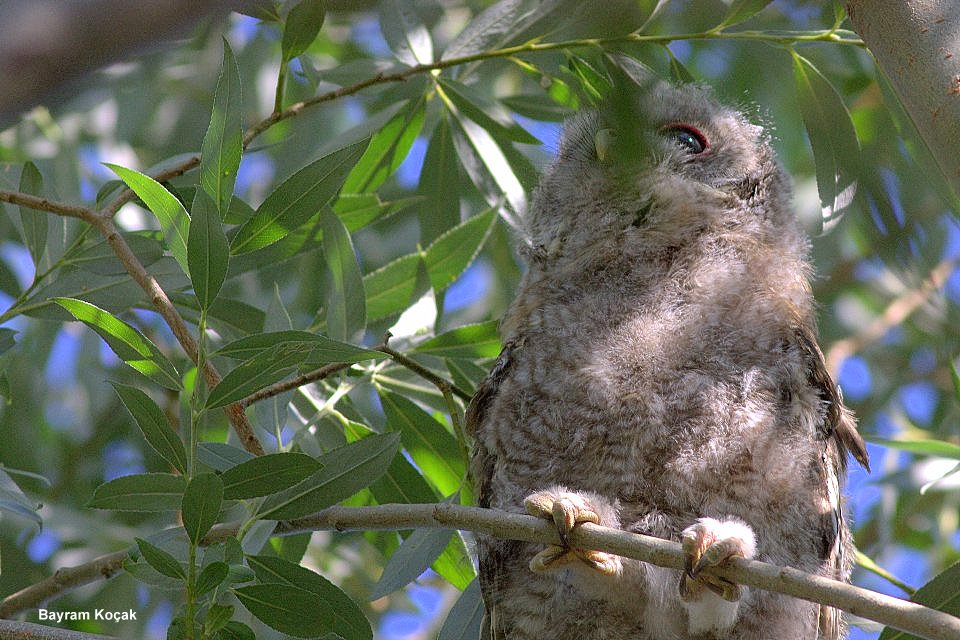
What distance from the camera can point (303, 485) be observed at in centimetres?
173

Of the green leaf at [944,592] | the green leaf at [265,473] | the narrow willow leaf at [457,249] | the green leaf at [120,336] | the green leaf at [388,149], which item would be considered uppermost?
the green leaf at [388,149]

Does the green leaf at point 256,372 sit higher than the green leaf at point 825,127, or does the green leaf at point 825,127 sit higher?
the green leaf at point 825,127

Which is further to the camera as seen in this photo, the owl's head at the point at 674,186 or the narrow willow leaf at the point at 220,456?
the owl's head at the point at 674,186

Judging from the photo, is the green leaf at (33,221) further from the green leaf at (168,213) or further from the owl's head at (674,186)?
the owl's head at (674,186)

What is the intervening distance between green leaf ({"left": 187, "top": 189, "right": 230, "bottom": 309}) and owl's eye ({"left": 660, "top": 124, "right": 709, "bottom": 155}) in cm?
137

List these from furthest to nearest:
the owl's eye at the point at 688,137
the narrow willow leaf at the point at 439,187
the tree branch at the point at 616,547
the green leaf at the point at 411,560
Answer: the narrow willow leaf at the point at 439,187 → the owl's eye at the point at 688,137 → the green leaf at the point at 411,560 → the tree branch at the point at 616,547

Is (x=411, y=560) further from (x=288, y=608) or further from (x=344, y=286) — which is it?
(x=344, y=286)

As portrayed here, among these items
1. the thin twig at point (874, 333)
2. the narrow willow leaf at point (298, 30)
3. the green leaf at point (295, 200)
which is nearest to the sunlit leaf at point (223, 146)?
the green leaf at point (295, 200)

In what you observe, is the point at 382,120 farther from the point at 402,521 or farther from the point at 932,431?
the point at 932,431

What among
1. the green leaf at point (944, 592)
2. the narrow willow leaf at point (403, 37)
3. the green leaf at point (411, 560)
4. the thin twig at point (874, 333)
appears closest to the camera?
the green leaf at point (944, 592)

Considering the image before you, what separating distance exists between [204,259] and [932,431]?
3316 millimetres

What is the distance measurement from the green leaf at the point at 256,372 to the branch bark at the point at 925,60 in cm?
87

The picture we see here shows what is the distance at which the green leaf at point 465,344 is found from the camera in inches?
91.0

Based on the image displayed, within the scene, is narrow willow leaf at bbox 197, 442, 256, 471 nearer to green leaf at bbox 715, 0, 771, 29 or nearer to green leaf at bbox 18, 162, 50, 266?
green leaf at bbox 18, 162, 50, 266
